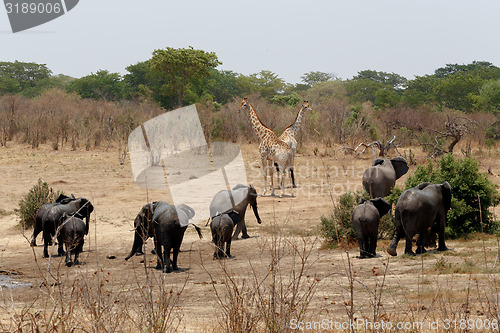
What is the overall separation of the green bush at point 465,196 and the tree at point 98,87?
3866 cm

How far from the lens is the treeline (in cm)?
2833

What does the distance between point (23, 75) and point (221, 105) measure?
2157 cm

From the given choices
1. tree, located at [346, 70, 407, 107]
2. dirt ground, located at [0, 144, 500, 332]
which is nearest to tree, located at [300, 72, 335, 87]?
tree, located at [346, 70, 407, 107]

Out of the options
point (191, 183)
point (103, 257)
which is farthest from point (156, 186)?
point (103, 257)

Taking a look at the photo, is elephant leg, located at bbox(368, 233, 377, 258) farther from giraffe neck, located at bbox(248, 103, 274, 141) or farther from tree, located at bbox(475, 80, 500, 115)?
tree, located at bbox(475, 80, 500, 115)

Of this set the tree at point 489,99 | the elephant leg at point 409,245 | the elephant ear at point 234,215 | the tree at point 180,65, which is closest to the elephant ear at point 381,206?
the elephant leg at point 409,245

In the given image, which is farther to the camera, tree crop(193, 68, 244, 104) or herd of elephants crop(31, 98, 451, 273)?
tree crop(193, 68, 244, 104)

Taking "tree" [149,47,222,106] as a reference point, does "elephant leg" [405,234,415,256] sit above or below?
below

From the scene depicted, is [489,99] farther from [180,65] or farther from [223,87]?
[223,87]

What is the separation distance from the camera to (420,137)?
88.9ft

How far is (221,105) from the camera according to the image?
4319 cm

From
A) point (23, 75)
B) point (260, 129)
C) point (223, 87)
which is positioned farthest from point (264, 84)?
point (260, 129)

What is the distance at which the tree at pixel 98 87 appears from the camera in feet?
156

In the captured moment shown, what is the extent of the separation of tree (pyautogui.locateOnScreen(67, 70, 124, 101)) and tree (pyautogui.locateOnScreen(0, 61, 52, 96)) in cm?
403
